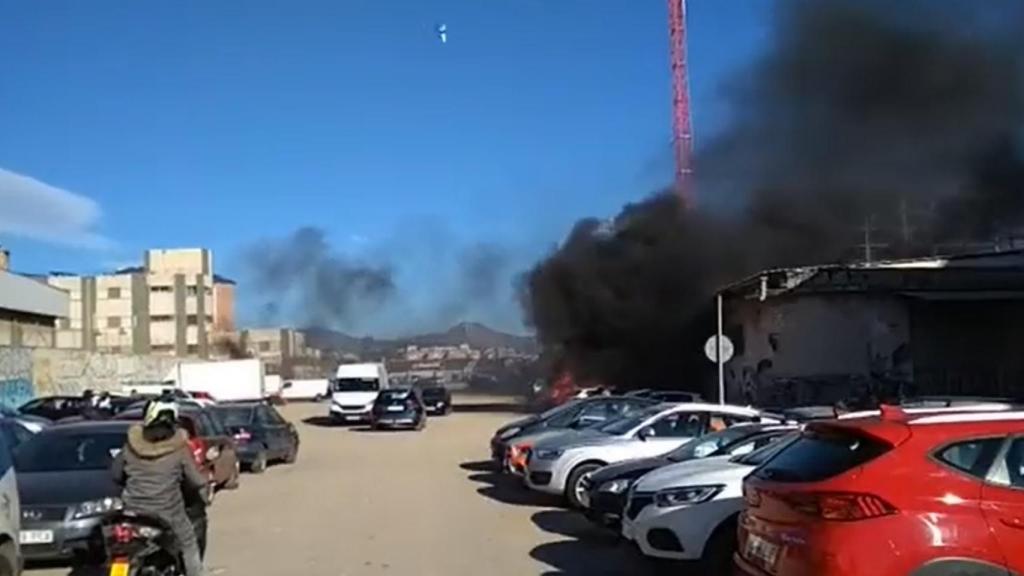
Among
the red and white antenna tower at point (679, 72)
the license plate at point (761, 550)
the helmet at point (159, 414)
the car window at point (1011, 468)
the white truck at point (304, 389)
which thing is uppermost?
the red and white antenna tower at point (679, 72)

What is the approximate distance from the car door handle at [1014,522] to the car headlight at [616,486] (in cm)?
647

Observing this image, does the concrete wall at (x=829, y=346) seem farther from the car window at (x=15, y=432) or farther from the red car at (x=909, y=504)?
the red car at (x=909, y=504)

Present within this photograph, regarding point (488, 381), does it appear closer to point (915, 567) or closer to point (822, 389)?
point (822, 389)

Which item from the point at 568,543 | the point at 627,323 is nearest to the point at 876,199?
the point at 627,323

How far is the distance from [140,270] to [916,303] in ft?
285

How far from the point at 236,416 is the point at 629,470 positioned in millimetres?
14477

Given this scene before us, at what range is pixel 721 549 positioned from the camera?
957cm

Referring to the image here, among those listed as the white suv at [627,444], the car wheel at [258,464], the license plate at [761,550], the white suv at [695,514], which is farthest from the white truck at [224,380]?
the license plate at [761,550]

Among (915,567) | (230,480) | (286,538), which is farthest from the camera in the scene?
(230,480)

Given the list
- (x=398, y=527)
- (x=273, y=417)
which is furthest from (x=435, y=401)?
(x=398, y=527)

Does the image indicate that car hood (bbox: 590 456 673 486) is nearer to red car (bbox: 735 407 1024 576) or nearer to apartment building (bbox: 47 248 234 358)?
red car (bbox: 735 407 1024 576)

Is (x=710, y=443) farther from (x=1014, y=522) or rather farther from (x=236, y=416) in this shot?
(x=236, y=416)

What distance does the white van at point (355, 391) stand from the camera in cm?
4884

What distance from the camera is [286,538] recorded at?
45.9 feet
